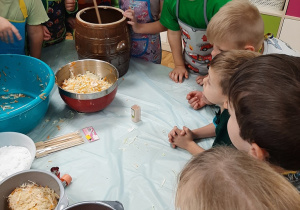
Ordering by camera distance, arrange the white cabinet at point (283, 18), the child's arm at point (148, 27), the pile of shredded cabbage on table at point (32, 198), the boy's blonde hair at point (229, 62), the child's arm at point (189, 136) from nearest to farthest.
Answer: the pile of shredded cabbage on table at point (32, 198) → the boy's blonde hair at point (229, 62) → the child's arm at point (189, 136) → the child's arm at point (148, 27) → the white cabinet at point (283, 18)

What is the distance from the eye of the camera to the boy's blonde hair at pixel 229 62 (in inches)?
31.1

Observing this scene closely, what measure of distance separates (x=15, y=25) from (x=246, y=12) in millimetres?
861

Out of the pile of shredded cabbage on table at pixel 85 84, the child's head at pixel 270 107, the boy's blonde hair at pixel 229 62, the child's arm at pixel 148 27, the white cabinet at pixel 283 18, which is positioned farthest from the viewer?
the white cabinet at pixel 283 18

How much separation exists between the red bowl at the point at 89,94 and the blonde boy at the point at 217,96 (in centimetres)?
26

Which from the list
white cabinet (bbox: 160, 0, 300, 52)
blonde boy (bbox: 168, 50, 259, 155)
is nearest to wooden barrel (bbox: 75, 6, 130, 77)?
blonde boy (bbox: 168, 50, 259, 155)

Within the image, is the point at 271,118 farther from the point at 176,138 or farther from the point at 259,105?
the point at 176,138

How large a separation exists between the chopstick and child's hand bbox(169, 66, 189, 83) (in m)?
0.48

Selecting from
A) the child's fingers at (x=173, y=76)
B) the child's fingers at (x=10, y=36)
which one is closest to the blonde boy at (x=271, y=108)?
the child's fingers at (x=173, y=76)

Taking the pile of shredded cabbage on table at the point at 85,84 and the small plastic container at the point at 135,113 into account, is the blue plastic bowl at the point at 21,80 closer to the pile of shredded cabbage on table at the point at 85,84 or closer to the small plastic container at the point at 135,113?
the pile of shredded cabbage on table at the point at 85,84

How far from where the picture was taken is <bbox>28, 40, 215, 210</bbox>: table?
0.78 metres

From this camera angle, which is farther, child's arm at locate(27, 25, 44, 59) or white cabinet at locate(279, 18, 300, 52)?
white cabinet at locate(279, 18, 300, 52)

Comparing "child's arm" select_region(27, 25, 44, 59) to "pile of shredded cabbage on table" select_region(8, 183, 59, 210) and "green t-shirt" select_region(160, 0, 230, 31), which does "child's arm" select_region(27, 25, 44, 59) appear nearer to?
"green t-shirt" select_region(160, 0, 230, 31)

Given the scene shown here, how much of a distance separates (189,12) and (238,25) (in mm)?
292

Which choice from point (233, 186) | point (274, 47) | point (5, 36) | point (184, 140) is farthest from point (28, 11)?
point (233, 186)
